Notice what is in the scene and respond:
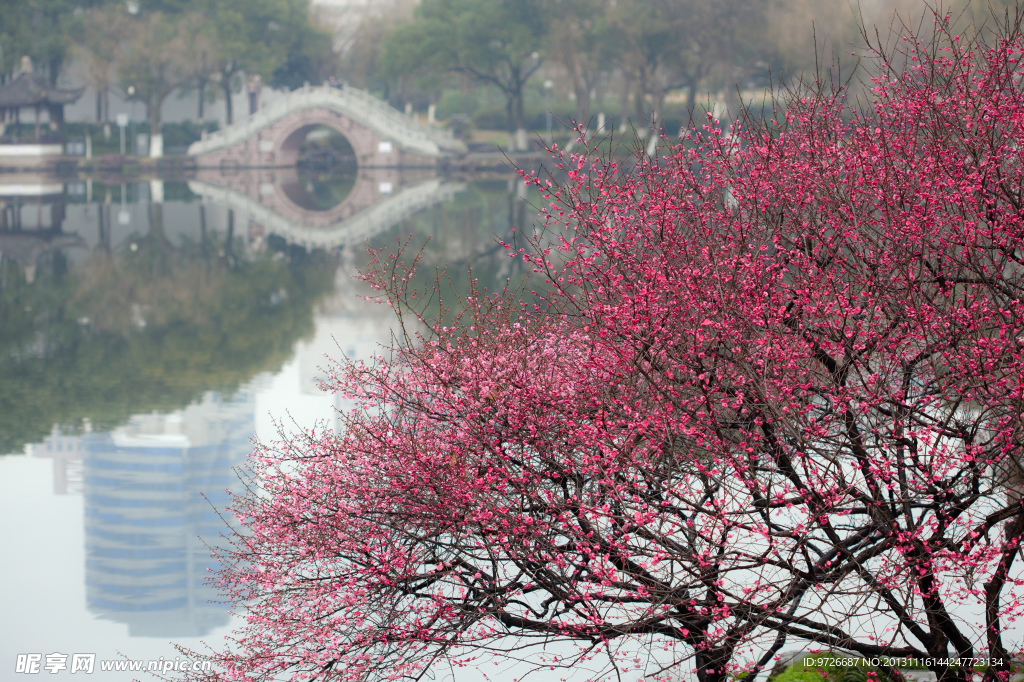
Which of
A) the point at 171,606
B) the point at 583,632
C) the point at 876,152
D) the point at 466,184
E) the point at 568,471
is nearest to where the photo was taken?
the point at 583,632

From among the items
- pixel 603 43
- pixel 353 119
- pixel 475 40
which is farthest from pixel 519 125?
pixel 353 119

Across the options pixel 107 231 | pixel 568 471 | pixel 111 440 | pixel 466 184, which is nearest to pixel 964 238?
pixel 568 471

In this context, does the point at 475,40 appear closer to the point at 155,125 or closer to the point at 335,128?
the point at 335,128

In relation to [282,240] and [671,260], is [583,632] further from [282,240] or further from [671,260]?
[282,240]

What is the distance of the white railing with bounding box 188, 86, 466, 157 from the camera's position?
6259cm

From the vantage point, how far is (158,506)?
39.1 ft

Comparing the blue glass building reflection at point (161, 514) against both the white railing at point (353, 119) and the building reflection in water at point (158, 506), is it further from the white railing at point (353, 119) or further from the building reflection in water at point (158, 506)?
the white railing at point (353, 119)

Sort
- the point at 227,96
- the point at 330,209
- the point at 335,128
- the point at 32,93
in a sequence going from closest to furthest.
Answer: the point at 330,209
the point at 32,93
the point at 335,128
the point at 227,96

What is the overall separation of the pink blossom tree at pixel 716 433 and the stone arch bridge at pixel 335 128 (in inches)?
2249

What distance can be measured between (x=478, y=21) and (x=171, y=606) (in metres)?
54.8

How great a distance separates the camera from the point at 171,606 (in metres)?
9.60

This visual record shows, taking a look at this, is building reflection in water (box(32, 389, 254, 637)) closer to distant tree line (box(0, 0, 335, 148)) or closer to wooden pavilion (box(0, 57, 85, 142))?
distant tree line (box(0, 0, 335, 148))

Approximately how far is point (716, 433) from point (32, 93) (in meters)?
63.5

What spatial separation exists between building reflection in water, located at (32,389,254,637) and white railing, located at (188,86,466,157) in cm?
4787
